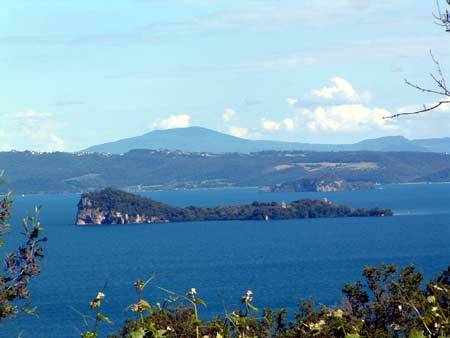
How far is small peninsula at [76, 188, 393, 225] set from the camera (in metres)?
146

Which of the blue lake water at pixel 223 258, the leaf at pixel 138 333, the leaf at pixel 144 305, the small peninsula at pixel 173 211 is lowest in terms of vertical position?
A: the blue lake water at pixel 223 258

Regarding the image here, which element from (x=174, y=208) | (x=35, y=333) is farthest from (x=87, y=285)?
(x=174, y=208)

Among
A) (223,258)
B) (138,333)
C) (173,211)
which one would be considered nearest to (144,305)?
(138,333)

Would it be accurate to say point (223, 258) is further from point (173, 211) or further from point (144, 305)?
point (144, 305)

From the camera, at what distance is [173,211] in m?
149

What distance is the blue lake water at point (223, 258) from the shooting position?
58688mm

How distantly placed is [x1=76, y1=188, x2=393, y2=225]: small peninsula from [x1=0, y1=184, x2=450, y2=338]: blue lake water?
142 inches

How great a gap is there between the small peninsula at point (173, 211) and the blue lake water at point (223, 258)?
3.60m

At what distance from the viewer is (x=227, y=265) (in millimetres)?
83125

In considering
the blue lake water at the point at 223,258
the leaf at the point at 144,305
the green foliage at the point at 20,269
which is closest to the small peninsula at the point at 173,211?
the blue lake water at the point at 223,258

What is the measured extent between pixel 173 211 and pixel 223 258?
196 feet

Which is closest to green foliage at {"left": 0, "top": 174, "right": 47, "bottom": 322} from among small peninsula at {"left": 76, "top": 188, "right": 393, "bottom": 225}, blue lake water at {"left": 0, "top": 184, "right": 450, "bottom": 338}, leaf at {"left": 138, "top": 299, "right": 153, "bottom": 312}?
leaf at {"left": 138, "top": 299, "right": 153, "bottom": 312}

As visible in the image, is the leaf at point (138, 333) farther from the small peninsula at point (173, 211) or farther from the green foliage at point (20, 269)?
the small peninsula at point (173, 211)

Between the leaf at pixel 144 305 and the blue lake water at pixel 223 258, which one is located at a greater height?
the leaf at pixel 144 305
